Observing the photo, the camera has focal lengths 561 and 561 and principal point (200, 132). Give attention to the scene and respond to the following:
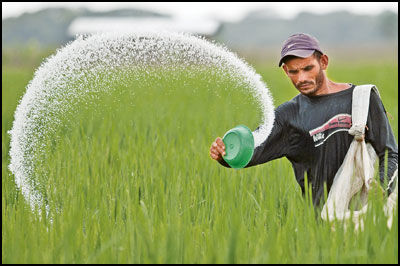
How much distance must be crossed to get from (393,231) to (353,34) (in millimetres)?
116799

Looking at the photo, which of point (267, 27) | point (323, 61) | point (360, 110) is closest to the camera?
point (360, 110)

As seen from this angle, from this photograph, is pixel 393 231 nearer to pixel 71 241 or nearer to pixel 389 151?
pixel 389 151

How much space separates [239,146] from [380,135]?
51cm

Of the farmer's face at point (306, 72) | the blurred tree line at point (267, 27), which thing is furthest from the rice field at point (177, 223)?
the blurred tree line at point (267, 27)

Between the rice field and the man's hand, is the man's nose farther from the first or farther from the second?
the man's hand

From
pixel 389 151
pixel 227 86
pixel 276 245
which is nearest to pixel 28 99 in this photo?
pixel 227 86

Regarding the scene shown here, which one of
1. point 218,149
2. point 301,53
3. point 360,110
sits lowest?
point 218,149

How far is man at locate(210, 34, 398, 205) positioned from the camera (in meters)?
2.06

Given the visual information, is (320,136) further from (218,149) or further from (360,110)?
(218,149)

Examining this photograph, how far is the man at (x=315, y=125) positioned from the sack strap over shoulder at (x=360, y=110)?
0.04 meters

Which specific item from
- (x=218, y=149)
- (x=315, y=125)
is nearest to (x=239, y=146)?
(x=218, y=149)

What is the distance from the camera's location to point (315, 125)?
2.17 meters

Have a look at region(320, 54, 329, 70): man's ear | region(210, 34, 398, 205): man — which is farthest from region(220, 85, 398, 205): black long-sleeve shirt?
region(320, 54, 329, 70): man's ear

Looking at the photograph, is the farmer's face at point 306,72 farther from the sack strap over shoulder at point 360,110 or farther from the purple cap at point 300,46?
the sack strap over shoulder at point 360,110
